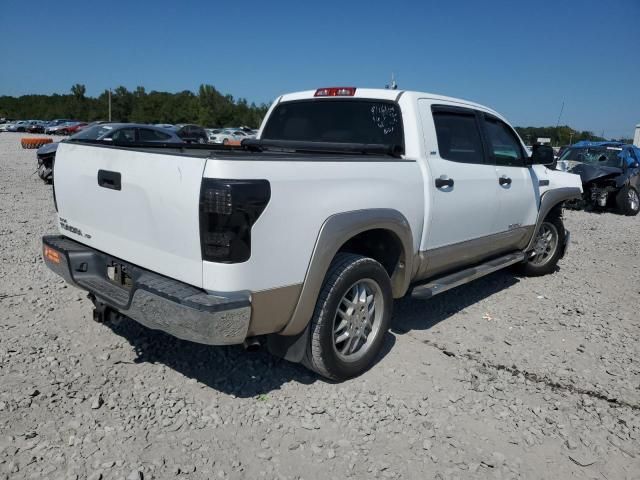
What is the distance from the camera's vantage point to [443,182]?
12.7ft

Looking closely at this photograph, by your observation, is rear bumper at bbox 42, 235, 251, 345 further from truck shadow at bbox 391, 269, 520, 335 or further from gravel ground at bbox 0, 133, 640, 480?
truck shadow at bbox 391, 269, 520, 335

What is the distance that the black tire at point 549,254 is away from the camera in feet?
20.3

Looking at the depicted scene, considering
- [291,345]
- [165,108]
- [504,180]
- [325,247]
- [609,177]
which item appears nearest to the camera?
[325,247]

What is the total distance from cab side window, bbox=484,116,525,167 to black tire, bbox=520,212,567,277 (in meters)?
1.26

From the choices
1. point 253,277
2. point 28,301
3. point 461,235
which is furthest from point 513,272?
point 28,301

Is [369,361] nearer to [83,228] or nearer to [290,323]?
[290,323]

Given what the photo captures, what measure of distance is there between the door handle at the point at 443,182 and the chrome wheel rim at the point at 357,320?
0.98m

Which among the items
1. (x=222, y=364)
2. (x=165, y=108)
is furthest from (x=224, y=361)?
(x=165, y=108)

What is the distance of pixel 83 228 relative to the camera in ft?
11.1

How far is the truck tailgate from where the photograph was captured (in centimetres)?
255

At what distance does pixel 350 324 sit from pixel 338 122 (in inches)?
75.0

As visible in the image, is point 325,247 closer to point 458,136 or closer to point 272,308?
point 272,308

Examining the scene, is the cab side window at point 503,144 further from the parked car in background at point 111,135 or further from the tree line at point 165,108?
the tree line at point 165,108

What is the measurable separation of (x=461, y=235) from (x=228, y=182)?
250 cm
